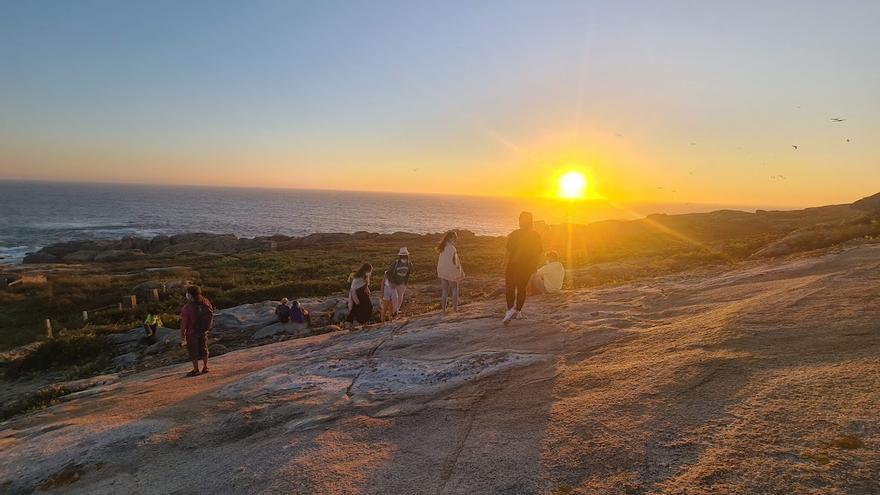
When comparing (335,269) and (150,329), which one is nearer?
Answer: (150,329)

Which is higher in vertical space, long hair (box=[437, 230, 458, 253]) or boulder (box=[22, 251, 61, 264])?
long hair (box=[437, 230, 458, 253])

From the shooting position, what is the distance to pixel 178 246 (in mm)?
57125

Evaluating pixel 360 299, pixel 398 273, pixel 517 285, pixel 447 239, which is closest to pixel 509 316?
pixel 517 285

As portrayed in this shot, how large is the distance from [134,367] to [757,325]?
538 inches

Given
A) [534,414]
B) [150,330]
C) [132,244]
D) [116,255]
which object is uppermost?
[534,414]

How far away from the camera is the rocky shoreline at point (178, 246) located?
50375mm

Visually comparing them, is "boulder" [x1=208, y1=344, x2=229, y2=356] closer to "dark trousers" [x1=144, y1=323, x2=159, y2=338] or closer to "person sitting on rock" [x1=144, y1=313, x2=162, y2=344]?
"person sitting on rock" [x1=144, y1=313, x2=162, y2=344]

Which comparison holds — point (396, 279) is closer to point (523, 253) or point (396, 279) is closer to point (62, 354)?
point (523, 253)

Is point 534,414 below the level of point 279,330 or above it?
above

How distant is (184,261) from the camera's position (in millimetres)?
45125

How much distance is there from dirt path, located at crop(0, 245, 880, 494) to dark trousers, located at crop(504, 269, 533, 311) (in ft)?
1.48

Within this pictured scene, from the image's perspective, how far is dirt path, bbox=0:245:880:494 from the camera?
3.65 m

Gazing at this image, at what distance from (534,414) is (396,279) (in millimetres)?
6683

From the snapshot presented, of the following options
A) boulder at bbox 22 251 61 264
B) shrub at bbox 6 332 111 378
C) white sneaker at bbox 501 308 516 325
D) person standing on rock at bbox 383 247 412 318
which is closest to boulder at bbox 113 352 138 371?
shrub at bbox 6 332 111 378
